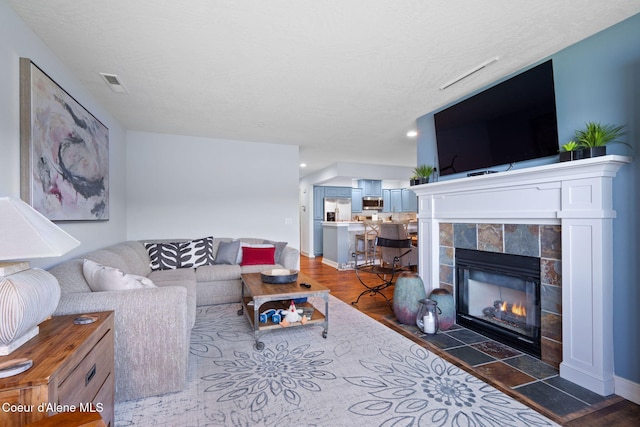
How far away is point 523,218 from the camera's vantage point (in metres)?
2.45

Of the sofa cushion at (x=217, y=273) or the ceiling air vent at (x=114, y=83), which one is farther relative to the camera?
the sofa cushion at (x=217, y=273)

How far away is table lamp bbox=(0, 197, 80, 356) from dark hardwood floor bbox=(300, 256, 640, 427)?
2.68 meters

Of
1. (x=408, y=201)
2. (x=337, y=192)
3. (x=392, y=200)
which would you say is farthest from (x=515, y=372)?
(x=408, y=201)

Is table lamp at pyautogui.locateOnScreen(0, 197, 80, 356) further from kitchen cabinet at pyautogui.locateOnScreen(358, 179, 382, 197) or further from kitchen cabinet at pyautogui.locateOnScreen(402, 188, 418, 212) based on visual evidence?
kitchen cabinet at pyautogui.locateOnScreen(402, 188, 418, 212)

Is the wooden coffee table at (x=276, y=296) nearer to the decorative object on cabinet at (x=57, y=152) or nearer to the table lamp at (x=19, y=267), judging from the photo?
the table lamp at (x=19, y=267)

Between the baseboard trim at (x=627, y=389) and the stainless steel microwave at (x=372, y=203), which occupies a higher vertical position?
the stainless steel microwave at (x=372, y=203)

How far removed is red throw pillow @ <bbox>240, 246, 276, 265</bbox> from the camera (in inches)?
160

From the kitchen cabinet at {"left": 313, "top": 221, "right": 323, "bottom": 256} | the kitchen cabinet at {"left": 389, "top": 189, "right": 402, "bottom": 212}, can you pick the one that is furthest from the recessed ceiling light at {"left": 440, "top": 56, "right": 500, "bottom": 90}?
the kitchen cabinet at {"left": 389, "top": 189, "right": 402, "bottom": 212}

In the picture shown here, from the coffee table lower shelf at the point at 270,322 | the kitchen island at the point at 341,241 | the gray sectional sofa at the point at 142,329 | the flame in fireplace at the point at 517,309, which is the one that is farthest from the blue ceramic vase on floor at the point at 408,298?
the kitchen island at the point at 341,241

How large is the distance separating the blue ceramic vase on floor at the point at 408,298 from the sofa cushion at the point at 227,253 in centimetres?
228

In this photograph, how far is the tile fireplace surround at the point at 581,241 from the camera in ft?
6.32

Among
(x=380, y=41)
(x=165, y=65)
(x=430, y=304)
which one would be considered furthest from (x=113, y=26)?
(x=430, y=304)

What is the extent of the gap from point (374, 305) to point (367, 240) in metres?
3.07

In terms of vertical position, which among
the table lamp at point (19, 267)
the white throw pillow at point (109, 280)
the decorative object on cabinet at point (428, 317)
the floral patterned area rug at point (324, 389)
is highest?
the table lamp at point (19, 267)
